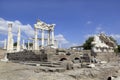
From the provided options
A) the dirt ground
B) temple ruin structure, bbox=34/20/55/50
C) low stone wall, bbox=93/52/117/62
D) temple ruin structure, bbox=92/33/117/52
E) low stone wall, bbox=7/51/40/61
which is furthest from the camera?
temple ruin structure, bbox=34/20/55/50

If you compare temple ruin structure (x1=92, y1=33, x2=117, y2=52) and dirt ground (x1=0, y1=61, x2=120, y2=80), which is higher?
temple ruin structure (x1=92, y1=33, x2=117, y2=52)

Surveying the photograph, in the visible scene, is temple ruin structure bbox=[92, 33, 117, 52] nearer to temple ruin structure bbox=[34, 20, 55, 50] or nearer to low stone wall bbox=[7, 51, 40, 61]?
low stone wall bbox=[7, 51, 40, 61]

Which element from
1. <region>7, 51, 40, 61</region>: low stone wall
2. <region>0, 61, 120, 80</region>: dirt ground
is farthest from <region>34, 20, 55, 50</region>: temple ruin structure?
<region>0, 61, 120, 80</region>: dirt ground

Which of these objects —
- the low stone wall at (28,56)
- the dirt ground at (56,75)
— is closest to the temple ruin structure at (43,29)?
the low stone wall at (28,56)

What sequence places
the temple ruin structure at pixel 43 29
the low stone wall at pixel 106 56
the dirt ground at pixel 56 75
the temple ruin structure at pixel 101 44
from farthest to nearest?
the temple ruin structure at pixel 43 29, the temple ruin structure at pixel 101 44, the low stone wall at pixel 106 56, the dirt ground at pixel 56 75

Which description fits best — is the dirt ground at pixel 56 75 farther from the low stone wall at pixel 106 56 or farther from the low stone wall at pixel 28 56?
the low stone wall at pixel 106 56

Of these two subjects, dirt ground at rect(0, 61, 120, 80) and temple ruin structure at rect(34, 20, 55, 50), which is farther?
temple ruin structure at rect(34, 20, 55, 50)

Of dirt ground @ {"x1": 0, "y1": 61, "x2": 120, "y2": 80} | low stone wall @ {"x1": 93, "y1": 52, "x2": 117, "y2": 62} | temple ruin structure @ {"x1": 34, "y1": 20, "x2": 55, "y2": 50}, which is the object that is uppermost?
temple ruin structure @ {"x1": 34, "y1": 20, "x2": 55, "y2": 50}

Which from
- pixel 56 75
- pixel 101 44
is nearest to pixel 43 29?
pixel 101 44

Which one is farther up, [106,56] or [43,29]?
[43,29]

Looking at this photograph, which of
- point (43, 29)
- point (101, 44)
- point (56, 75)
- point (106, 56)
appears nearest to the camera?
point (56, 75)

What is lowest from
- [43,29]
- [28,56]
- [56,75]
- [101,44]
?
[56,75]

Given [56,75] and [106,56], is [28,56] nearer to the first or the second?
[106,56]

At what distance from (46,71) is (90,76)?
3062 mm
